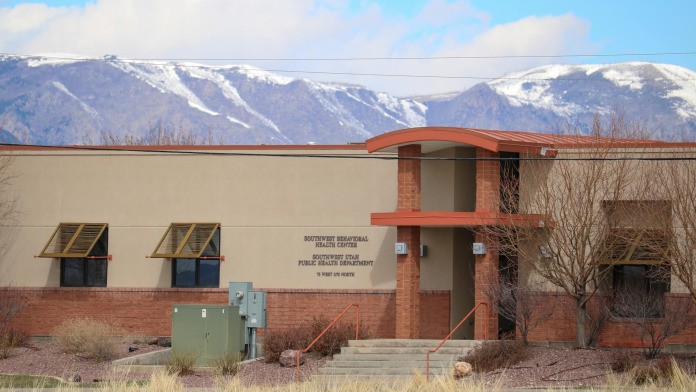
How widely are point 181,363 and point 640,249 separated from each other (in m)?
12.0

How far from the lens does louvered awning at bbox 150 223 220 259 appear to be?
1455 inches

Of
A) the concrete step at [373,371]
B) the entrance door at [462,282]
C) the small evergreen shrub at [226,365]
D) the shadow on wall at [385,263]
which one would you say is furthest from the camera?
the shadow on wall at [385,263]

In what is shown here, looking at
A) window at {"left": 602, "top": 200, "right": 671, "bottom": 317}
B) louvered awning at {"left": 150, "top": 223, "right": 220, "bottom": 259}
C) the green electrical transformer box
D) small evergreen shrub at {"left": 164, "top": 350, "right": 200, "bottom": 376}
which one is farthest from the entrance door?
small evergreen shrub at {"left": 164, "top": 350, "right": 200, "bottom": 376}

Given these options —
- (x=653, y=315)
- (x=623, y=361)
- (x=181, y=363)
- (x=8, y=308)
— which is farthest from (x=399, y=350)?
(x=8, y=308)

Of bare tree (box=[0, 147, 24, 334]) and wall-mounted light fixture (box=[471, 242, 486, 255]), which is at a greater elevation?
bare tree (box=[0, 147, 24, 334])

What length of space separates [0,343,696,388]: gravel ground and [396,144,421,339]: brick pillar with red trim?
109 inches

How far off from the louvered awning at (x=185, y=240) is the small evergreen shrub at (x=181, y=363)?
5619mm

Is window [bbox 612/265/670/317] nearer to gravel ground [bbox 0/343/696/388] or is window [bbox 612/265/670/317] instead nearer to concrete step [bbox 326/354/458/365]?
gravel ground [bbox 0/343/696/388]

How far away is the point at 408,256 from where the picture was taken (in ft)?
111

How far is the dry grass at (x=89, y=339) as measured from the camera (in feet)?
110

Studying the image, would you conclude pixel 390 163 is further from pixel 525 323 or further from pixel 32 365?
pixel 32 365

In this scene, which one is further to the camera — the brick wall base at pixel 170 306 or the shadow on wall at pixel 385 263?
the shadow on wall at pixel 385 263

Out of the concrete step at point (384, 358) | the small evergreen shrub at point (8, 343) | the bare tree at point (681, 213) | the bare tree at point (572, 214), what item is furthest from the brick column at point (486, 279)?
the small evergreen shrub at point (8, 343)

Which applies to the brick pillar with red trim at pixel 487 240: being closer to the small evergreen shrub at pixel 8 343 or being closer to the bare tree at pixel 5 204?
the small evergreen shrub at pixel 8 343
